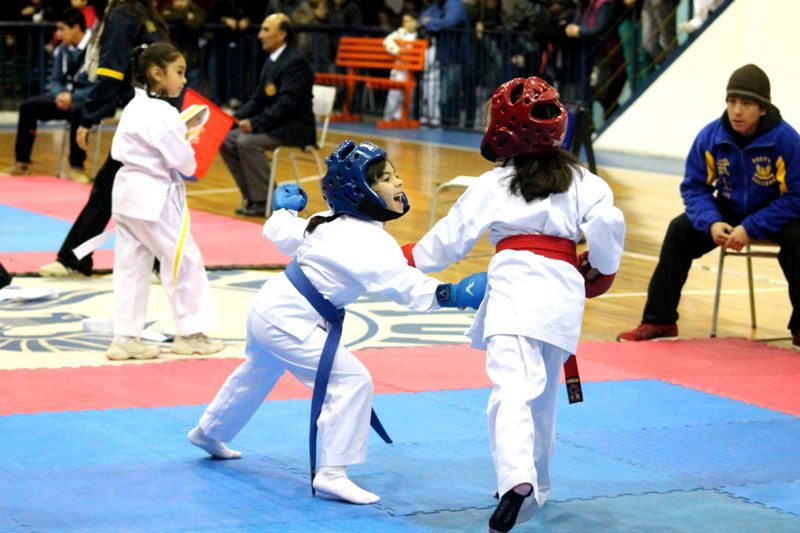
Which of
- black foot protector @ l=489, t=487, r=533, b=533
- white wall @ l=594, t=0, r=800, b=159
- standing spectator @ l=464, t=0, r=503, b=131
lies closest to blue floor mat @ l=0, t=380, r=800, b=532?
black foot protector @ l=489, t=487, r=533, b=533

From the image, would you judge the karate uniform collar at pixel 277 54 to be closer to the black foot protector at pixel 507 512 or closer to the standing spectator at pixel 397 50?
the standing spectator at pixel 397 50

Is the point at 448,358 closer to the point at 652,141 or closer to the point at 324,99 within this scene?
the point at 324,99

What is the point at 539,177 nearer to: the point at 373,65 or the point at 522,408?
the point at 522,408

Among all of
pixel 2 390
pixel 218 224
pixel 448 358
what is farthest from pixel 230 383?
pixel 218 224

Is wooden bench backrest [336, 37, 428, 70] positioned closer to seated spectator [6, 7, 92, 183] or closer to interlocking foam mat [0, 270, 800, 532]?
seated spectator [6, 7, 92, 183]

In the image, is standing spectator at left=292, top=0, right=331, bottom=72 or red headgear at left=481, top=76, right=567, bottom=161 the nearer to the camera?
red headgear at left=481, top=76, right=567, bottom=161

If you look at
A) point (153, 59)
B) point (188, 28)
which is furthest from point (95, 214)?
point (188, 28)

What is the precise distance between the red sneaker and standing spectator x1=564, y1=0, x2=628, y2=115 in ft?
29.6

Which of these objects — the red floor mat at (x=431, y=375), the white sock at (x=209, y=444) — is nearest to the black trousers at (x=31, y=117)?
the red floor mat at (x=431, y=375)

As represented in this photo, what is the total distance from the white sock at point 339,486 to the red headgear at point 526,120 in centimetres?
115

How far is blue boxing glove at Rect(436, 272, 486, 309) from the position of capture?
12.7 feet

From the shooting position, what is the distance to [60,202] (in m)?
11.3

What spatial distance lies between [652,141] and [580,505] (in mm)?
11915

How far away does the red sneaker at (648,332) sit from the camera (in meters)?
6.83
